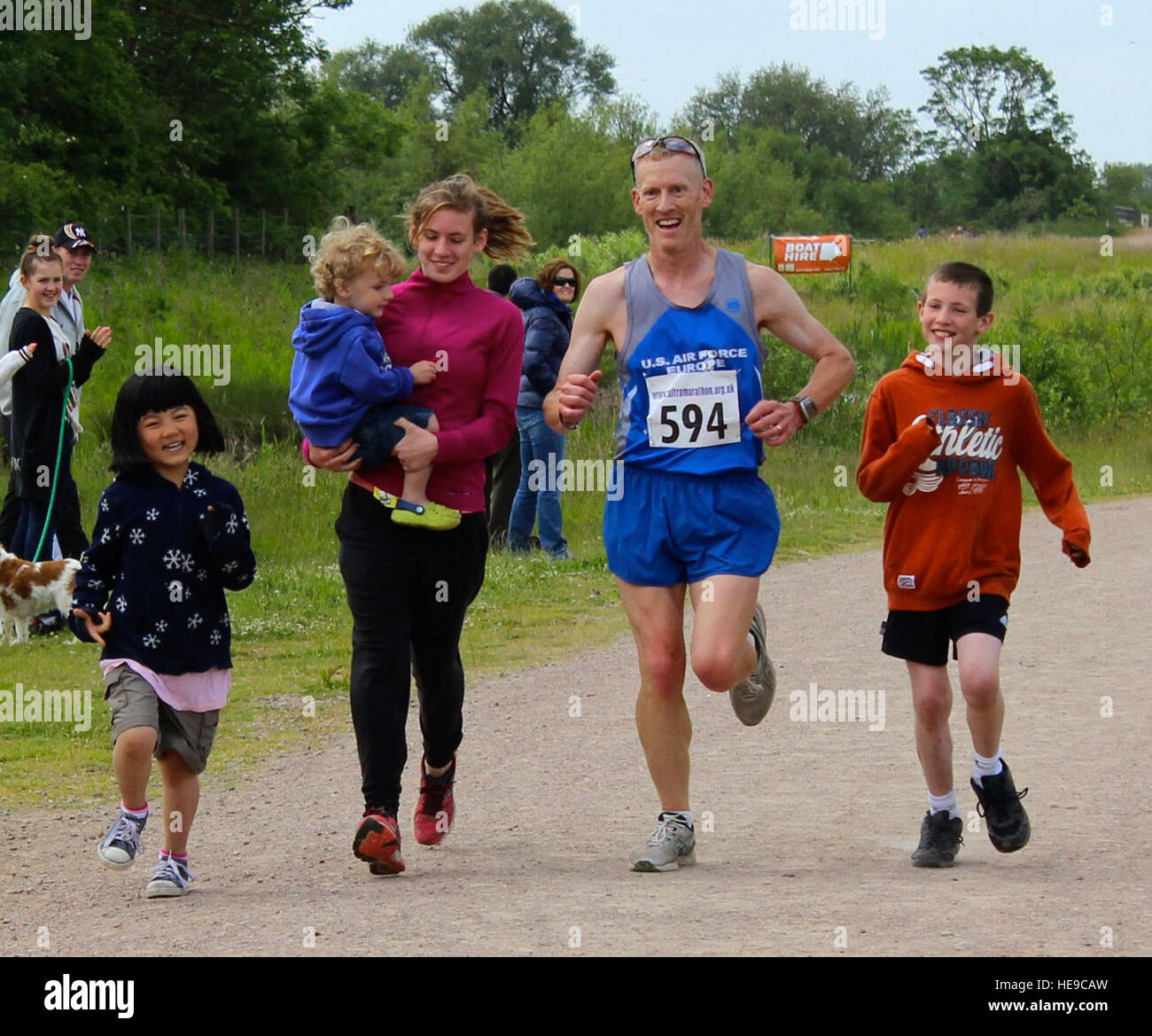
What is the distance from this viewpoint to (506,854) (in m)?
6.43

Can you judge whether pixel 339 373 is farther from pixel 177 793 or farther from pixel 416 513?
pixel 177 793

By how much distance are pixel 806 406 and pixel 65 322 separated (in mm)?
6743

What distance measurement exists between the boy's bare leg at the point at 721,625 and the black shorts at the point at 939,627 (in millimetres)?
547

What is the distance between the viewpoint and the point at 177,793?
19.9 ft

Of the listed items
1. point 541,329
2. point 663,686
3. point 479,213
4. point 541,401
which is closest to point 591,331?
point 479,213

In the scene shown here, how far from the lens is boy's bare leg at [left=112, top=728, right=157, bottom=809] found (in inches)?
231

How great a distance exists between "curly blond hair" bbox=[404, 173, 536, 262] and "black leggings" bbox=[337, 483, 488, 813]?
37.9 inches

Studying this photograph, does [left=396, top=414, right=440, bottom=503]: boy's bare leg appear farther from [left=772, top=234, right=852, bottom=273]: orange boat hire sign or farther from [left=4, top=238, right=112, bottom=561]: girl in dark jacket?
[left=772, top=234, right=852, bottom=273]: orange boat hire sign

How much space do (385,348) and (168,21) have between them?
126ft

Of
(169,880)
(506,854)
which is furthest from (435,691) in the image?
(169,880)

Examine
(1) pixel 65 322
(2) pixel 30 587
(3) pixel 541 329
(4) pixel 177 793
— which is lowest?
(4) pixel 177 793

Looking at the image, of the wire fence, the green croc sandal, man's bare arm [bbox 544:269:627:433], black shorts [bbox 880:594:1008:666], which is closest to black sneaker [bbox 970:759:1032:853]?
black shorts [bbox 880:594:1008:666]

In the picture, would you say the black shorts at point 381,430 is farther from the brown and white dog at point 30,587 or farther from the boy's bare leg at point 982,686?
the brown and white dog at point 30,587

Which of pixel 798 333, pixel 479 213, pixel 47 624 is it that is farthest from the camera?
pixel 47 624
